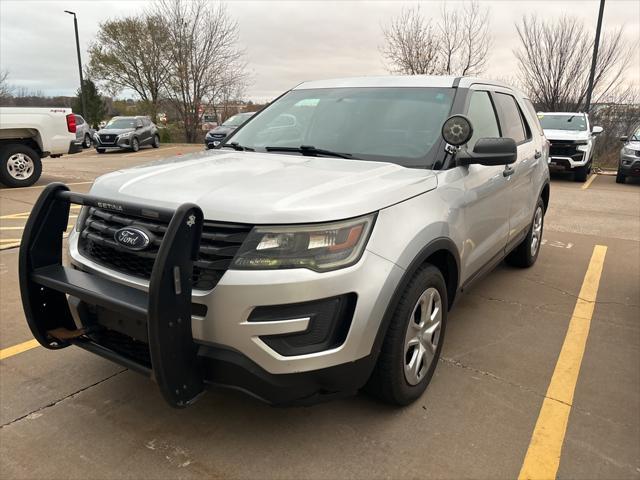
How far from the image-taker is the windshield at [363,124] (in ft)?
10.2

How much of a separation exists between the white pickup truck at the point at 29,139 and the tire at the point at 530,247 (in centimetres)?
919

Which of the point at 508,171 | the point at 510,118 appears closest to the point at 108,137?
the point at 510,118

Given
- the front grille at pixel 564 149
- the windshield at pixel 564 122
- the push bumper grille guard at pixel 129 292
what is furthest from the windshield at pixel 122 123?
the push bumper grille guard at pixel 129 292

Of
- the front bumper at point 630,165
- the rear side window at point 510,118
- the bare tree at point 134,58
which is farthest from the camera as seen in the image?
the bare tree at point 134,58

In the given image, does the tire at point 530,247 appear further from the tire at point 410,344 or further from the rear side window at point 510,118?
the tire at point 410,344

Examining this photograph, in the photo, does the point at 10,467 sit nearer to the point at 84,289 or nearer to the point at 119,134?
the point at 84,289

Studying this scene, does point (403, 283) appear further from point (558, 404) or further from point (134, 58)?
point (134, 58)

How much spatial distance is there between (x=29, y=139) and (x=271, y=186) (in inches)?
390

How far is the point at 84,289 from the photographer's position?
7.48 ft

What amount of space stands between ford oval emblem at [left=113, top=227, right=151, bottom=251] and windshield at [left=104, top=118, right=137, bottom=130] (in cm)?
2136

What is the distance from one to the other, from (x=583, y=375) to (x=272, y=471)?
6.83 feet

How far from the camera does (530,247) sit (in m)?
5.18

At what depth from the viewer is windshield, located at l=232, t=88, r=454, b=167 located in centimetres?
310

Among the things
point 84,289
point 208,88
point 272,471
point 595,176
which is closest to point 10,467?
point 84,289
